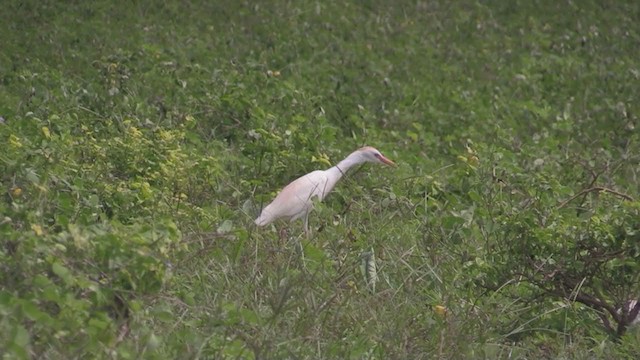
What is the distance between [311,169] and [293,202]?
1.20m

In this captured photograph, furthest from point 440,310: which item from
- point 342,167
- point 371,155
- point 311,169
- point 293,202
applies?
point 311,169

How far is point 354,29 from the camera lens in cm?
1315

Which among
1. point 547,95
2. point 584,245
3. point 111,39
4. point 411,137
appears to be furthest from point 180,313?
point 547,95

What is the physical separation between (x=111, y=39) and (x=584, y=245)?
560 centimetres

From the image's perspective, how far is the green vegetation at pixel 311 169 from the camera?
217 inches

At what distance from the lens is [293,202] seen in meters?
7.95

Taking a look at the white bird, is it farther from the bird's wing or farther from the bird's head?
the bird's head

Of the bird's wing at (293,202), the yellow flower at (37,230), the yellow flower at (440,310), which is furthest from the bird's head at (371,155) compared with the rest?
the yellow flower at (37,230)

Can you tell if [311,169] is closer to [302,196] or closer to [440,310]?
[302,196]

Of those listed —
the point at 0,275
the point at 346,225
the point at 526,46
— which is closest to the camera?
the point at 0,275

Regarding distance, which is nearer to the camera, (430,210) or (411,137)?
(430,210)

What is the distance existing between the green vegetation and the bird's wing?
0.09m

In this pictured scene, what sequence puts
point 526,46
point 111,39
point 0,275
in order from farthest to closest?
point 526,46 → point 111,39 → point 0,275

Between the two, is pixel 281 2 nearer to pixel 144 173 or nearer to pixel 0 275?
pixel 144 173
